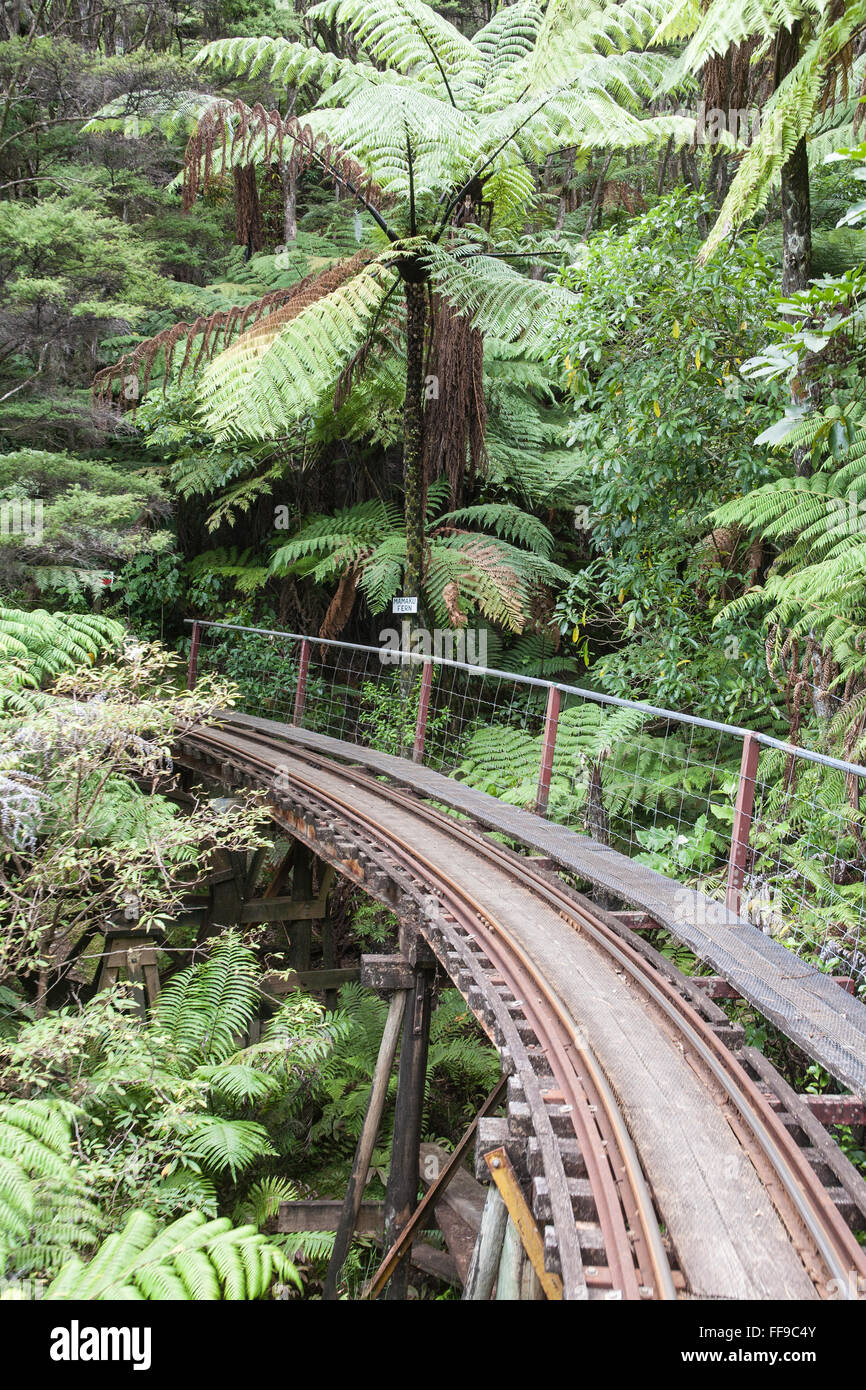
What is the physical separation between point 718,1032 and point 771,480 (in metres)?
4.13

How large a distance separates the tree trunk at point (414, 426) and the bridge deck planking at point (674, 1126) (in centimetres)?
355

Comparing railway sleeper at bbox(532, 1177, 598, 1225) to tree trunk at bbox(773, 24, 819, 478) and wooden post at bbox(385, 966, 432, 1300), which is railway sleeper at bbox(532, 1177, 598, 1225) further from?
tree trunk at bbox(773, 24, 819, 478)

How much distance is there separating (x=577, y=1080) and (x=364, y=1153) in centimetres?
215

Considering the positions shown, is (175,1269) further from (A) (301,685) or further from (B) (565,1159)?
(A) (301,685)

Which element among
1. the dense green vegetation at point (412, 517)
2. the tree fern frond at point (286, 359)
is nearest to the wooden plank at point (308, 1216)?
the dense green vegetation at point (412, 517)

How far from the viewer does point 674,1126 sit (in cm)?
269

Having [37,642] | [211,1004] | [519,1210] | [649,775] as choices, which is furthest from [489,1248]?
[37,642]

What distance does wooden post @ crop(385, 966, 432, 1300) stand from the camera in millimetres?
4289

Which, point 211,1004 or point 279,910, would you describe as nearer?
point 211,1004

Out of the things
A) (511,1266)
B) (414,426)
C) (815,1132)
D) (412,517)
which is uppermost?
(414,426)

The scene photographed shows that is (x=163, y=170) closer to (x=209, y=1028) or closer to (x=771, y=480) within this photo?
(x=771, y=480)

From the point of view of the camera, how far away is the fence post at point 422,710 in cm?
701

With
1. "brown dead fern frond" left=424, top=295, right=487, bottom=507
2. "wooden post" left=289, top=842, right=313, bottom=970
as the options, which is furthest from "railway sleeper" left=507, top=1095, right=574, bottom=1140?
"brown dead fern frond" left=424, top=295, right=487, bottom=507

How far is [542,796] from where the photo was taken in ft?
19.7
